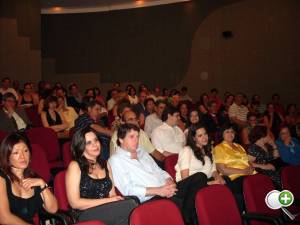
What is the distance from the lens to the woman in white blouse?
3.78m

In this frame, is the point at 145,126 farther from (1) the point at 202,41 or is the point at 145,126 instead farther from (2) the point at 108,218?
(1) the point at 202,41

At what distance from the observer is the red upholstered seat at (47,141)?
16.1 ft

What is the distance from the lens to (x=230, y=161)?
166 inches

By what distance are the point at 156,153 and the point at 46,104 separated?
101 inches

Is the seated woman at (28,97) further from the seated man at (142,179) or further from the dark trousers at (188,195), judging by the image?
the dark trousers at (188,195)

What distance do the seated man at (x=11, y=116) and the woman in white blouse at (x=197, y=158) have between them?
2.62 metres

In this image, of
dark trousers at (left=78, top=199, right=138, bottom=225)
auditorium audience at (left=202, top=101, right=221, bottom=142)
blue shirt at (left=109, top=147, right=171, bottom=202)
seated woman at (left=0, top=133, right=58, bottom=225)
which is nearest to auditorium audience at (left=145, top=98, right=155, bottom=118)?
auditorium audience at (left=202, top=101, right=221, bottom=142)

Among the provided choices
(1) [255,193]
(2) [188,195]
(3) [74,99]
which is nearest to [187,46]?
(3) [74,99]

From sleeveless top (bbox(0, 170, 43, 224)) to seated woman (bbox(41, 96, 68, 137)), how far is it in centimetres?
336

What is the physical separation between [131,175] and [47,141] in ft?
6.44

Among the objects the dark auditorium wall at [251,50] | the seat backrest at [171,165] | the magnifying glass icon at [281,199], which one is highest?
the dark auditorium wall at [251,50]

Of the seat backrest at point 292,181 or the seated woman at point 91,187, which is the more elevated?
the seated woman at point 91,187

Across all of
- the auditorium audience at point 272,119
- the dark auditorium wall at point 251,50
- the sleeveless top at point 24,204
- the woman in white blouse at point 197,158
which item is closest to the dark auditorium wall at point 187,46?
the dark auditorium wall at point 251,50

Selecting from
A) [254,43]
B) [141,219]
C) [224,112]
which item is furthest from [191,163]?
[254,43]
